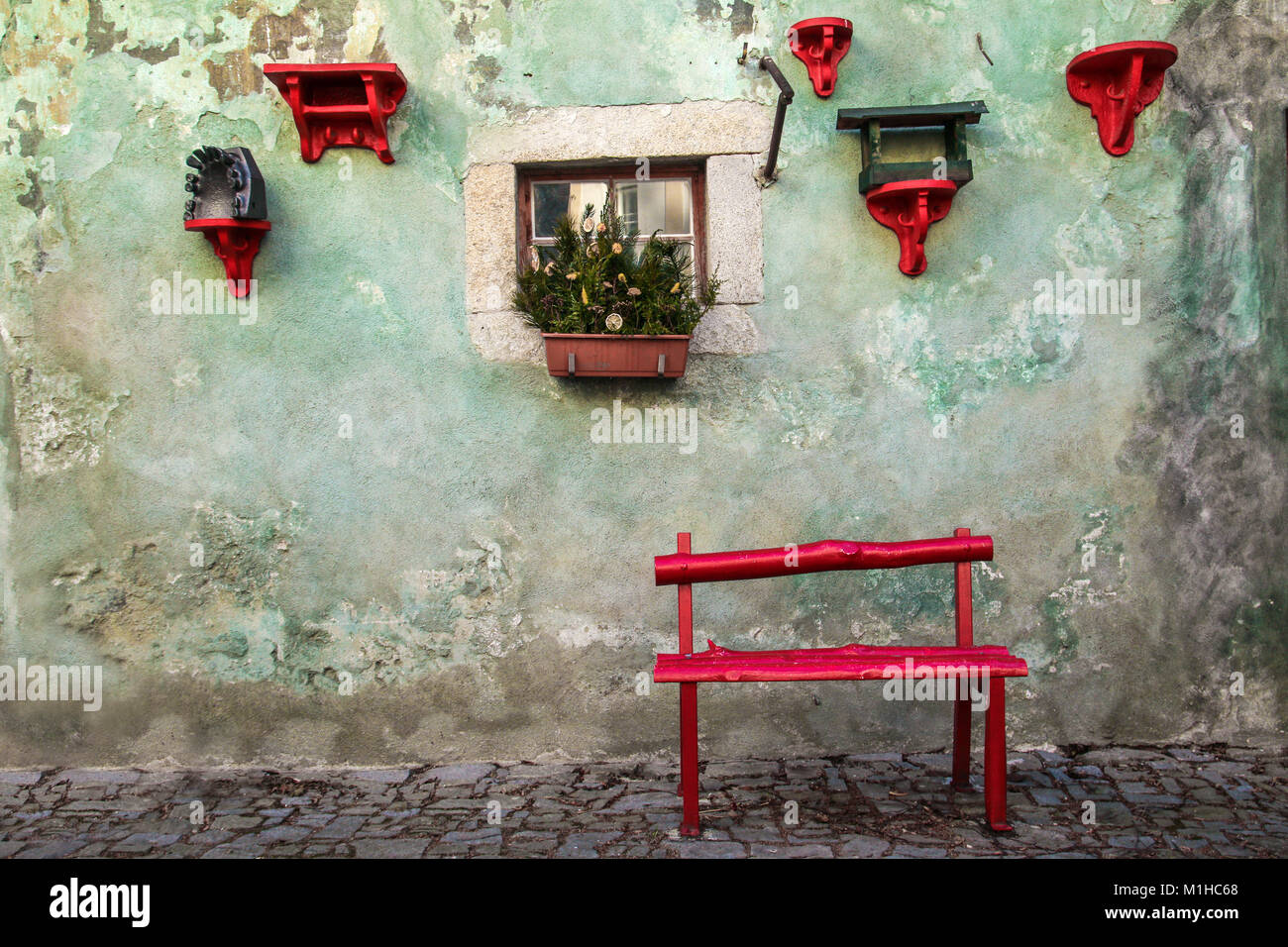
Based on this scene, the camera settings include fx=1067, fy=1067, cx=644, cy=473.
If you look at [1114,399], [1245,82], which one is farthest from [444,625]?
[1245,82]

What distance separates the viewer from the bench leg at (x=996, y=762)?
351 cm

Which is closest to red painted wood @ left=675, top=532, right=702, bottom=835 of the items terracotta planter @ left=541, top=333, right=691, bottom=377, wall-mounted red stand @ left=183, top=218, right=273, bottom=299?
terracotta planter @ left=541, top=333, right=691, bottom=377

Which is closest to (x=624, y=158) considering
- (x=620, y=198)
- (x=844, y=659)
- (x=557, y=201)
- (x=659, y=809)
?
(x=620, y=198)

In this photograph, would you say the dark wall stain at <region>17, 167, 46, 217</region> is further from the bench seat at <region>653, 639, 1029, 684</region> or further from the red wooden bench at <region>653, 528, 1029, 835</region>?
the bench seat at <region>653, 639, 1029, 684</region>

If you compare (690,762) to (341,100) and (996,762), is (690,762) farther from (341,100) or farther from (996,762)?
(341,100)

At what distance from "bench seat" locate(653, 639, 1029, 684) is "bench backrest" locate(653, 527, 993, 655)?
0.18 metres

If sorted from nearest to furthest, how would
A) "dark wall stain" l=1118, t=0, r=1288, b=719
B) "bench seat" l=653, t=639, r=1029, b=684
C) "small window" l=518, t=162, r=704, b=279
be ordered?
"bench seat" l=653, t=639, r=1029, b=684
"dark wall stain" l=1118, t=0, r=1288, b=719
"small window" l=518, t=162, r=704, b=279

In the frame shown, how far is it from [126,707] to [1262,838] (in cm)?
427

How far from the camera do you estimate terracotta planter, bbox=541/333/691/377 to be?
13.6ft

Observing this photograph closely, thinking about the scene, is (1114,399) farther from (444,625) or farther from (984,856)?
(444,625)

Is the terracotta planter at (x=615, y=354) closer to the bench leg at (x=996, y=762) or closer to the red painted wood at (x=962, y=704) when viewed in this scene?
the red painted wood at (x=962, y=704)

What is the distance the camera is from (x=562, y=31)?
175 inches

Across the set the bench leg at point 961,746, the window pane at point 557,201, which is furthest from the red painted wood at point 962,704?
the window pane at point 557,201

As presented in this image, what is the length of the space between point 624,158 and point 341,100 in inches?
47.0
